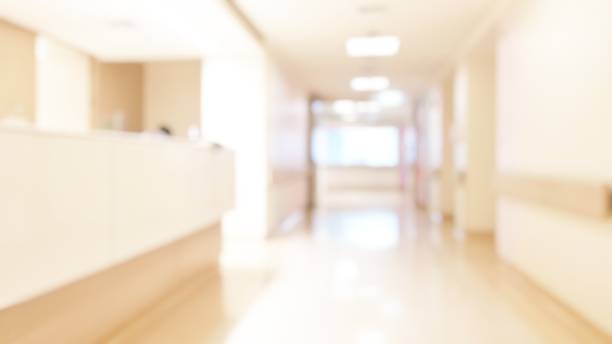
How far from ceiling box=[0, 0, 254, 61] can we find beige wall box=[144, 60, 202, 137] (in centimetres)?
107

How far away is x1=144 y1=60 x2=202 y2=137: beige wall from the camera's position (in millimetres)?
8797

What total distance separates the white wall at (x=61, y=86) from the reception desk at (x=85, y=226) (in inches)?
147

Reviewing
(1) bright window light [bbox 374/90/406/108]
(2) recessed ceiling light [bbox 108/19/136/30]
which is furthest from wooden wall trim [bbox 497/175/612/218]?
(1) bright window light [bbox 374/90/406/108]

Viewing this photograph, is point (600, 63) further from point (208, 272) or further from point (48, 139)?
point (208, 272)

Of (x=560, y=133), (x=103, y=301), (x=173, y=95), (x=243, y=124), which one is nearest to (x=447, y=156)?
(x=243, y=124)

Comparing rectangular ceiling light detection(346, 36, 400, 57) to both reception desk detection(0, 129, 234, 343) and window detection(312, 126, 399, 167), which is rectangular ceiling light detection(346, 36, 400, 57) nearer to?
reception desk detection(0, 129, 234, 343)

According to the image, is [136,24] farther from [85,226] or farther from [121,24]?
[85,226]

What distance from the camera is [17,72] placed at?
21.1 ft

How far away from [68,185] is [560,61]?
3.90 meters

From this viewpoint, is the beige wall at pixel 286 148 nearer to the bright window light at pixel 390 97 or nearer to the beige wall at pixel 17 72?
the bright window light at pixel 390 97

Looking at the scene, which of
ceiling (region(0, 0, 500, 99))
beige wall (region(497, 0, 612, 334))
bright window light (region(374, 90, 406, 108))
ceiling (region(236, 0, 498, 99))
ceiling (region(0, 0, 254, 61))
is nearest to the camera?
beige wall (region(497, 0, 612, 334))

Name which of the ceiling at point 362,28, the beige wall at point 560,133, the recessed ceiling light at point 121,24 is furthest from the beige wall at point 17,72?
the beige wall at point 560,133

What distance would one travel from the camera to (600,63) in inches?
133

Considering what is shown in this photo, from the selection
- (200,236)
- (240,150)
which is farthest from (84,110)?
(200,236)
